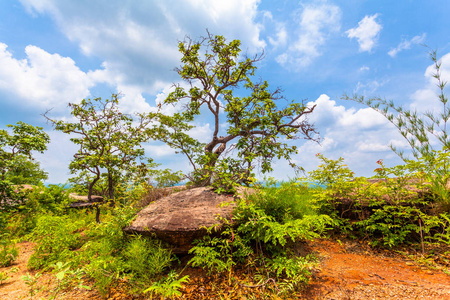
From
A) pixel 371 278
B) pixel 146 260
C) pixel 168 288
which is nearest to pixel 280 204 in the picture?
pixel 371 278

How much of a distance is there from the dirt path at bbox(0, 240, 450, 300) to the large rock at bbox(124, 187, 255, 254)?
0.96m

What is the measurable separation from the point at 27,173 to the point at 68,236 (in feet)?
51.0

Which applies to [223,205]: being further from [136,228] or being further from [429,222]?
[429,222]

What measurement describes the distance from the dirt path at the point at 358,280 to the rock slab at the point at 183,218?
3.13 feet

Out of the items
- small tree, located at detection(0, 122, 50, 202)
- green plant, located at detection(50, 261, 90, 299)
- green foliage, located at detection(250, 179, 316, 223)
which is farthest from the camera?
small tree, located at detection(0, 122, 50, 202)

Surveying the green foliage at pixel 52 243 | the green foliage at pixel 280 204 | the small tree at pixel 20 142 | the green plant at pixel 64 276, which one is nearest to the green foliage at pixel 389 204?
the green foliage at pixel 280 204

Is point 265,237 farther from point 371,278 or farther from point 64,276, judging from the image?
point 64,276

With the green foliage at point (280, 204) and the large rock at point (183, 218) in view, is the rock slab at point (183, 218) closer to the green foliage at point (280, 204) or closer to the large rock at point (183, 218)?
the large rock at point (183, 218)

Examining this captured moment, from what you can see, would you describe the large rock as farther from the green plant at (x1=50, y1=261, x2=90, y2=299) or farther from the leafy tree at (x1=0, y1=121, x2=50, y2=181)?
the leafy tree at (x1=0, y1=121, x2=50, y2=181)

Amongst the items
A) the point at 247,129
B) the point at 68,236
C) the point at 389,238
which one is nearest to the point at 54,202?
the point at 68,236

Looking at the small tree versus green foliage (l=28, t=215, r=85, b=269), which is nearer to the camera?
green foliage (l=28, t=215, r=85, b=269)

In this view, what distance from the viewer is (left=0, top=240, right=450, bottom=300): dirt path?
8.98ft

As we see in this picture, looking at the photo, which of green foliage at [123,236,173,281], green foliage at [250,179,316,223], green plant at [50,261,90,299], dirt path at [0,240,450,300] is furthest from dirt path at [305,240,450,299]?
green plant at [50,261,90,299]

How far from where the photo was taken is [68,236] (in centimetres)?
464
